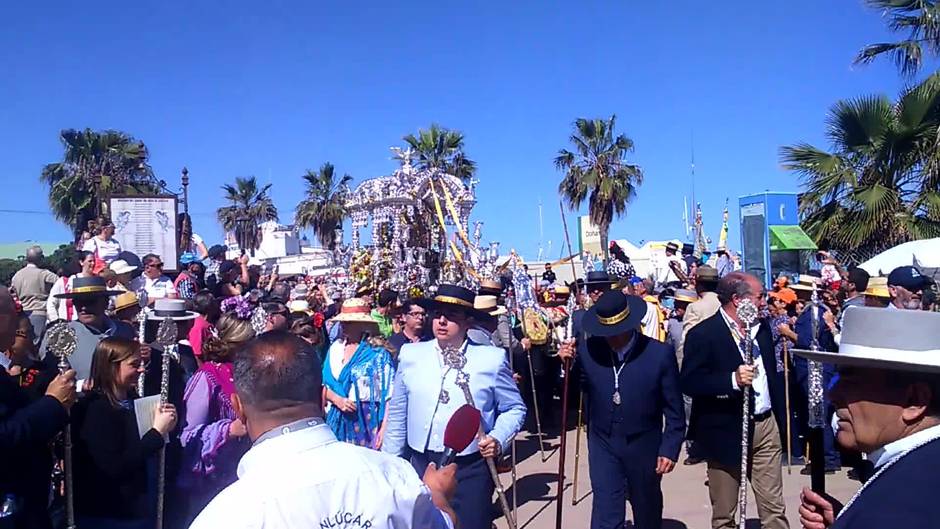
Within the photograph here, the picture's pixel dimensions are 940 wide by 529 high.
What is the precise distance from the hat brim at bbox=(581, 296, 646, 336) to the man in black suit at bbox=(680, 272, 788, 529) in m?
0.58

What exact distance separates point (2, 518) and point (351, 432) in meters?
2.65

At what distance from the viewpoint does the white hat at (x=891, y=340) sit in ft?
6.65

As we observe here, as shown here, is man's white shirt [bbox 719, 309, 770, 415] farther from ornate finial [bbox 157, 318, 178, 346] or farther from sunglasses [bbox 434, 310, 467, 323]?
ornate finial [bbox 157, 318, 178, 346]

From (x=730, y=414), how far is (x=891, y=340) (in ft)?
11.7

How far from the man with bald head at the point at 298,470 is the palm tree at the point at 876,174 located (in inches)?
628

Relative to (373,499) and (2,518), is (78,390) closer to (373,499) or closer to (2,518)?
(2,518)

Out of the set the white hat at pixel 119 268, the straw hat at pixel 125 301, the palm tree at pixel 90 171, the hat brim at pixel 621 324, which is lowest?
the hat brim at pixel 621 324

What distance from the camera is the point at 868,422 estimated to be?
2129mm

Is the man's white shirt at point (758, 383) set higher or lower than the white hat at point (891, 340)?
lower

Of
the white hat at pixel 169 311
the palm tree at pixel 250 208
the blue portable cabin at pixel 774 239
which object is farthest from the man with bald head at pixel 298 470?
the palm tree at pixel 250 208

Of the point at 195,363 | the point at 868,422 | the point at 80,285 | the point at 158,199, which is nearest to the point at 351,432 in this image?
the point at 195,363

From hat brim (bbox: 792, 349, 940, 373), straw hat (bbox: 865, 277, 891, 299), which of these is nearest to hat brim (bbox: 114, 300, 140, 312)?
hat brim (bbox: 792, 349, 940, 373)

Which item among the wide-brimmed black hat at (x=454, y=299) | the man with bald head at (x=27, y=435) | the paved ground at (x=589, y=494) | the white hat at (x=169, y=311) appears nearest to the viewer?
the man with bald head at (x=27, y=435)

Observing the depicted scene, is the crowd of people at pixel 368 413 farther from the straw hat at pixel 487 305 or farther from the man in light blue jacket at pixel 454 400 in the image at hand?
the straw hat at pixel 487 305
